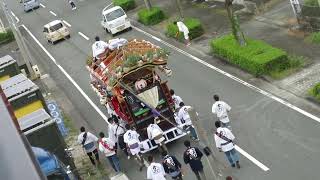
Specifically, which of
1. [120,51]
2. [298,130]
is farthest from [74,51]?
[298,130]

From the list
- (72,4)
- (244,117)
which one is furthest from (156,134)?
(72,4)

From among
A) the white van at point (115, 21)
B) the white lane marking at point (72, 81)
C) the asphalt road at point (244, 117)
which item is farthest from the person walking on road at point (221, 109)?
the white van at point (115, 21)

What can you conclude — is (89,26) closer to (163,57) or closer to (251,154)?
(163,57)

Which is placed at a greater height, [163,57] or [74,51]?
[163,57]

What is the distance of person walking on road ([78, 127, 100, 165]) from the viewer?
20891 millimetres

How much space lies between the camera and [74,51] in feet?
124

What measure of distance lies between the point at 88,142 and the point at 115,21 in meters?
18.2

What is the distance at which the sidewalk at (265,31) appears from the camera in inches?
922

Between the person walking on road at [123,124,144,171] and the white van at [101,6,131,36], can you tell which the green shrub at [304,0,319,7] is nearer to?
the person walking on road at [123,124,144,171]

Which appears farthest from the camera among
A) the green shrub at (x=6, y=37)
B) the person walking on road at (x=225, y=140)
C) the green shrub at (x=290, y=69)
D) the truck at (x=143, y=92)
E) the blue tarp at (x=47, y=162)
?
the green shrub at (x=6, y=37)

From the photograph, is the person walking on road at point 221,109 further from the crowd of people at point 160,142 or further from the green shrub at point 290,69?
the green shrub at point 290,69

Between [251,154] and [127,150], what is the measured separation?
15.1ft

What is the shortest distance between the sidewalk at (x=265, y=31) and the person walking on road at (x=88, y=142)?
24.1 feet

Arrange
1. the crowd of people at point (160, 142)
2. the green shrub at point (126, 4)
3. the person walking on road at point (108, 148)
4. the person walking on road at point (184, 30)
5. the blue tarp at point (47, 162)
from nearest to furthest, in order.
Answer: the blue tarp at point (47, 162)
the crowd of people at point (160, 142)
the person walking on road at point (108, 148)
the person walking on road at point (184, 30)
the green shrub at point (126, 4)
